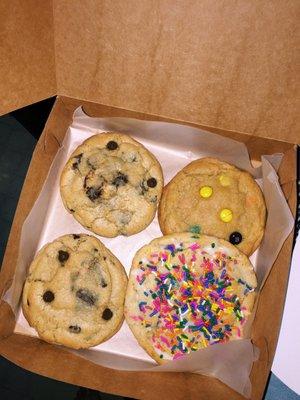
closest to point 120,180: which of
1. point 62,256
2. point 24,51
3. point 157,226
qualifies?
point 157,226

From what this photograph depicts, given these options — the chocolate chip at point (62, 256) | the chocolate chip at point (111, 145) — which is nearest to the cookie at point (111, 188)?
the chocolate chip at point (111, 145)

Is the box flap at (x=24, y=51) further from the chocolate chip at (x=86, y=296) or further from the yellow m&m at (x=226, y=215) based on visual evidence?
the yellow m&m at (x=226, y=215)

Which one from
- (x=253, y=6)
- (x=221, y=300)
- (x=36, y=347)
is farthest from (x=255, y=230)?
(x=36, y=347)

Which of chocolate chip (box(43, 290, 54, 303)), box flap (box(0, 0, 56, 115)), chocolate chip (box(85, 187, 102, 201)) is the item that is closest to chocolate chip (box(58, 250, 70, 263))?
chocolate chip (box(43, 290, 54, 303))

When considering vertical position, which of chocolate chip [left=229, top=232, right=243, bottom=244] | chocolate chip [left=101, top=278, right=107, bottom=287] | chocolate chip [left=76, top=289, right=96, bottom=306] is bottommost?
chocolate chip [left=76, top=289, right=96, bottom=306]

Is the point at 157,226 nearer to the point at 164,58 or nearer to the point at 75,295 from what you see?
the point at 75,295

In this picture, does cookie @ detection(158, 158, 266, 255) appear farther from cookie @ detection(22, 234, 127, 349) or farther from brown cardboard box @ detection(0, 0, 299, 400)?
cookie @ detection(22, 234, 127, 349)
